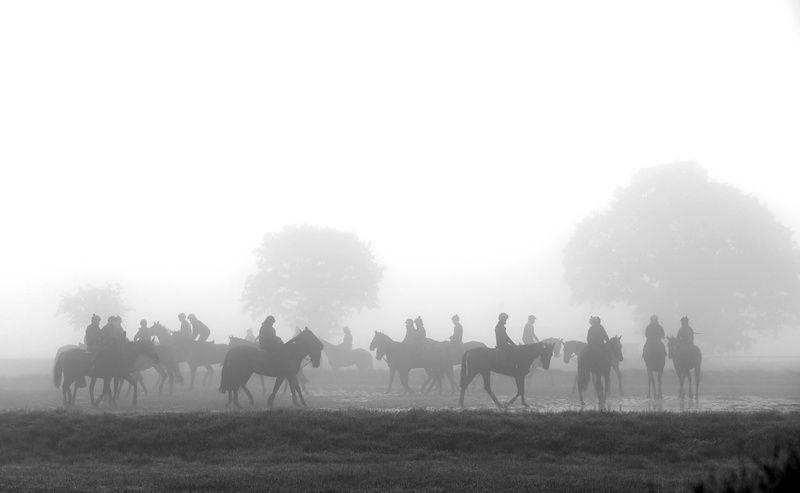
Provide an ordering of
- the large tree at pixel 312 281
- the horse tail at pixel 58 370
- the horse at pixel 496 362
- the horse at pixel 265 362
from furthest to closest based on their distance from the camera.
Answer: the large tree at pixel 312 281, the horse tail at pixel 58 370, the horse at pixel 496 362, the horse at pixel 265 362

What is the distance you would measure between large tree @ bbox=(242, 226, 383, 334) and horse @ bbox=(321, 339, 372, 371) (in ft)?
94.6

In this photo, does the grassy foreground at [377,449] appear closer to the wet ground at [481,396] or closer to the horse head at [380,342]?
the wet ground at [481,396]

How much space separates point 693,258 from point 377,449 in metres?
44.5

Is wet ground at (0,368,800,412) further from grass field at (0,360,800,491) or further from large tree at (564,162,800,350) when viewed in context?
large tree at (564,162,800,350)

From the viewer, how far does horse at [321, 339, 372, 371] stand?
45.9 meters

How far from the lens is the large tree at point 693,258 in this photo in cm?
5612

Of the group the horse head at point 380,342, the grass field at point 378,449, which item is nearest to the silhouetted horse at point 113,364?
the grass field at point 378,449

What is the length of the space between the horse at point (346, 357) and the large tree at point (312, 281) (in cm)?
2884

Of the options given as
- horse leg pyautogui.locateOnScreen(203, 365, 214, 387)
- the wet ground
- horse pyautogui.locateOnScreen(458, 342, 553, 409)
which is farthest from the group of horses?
horse leg pyautogui.locateOnScreen(203, 365, 214, 387)

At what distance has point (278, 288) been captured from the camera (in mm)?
76688

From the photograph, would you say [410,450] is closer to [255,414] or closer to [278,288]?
[255,414]

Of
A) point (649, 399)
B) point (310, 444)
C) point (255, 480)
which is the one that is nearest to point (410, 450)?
point (310, 444)

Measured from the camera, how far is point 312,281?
76.0 meters

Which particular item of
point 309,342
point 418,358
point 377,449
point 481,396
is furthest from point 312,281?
point 377,449
